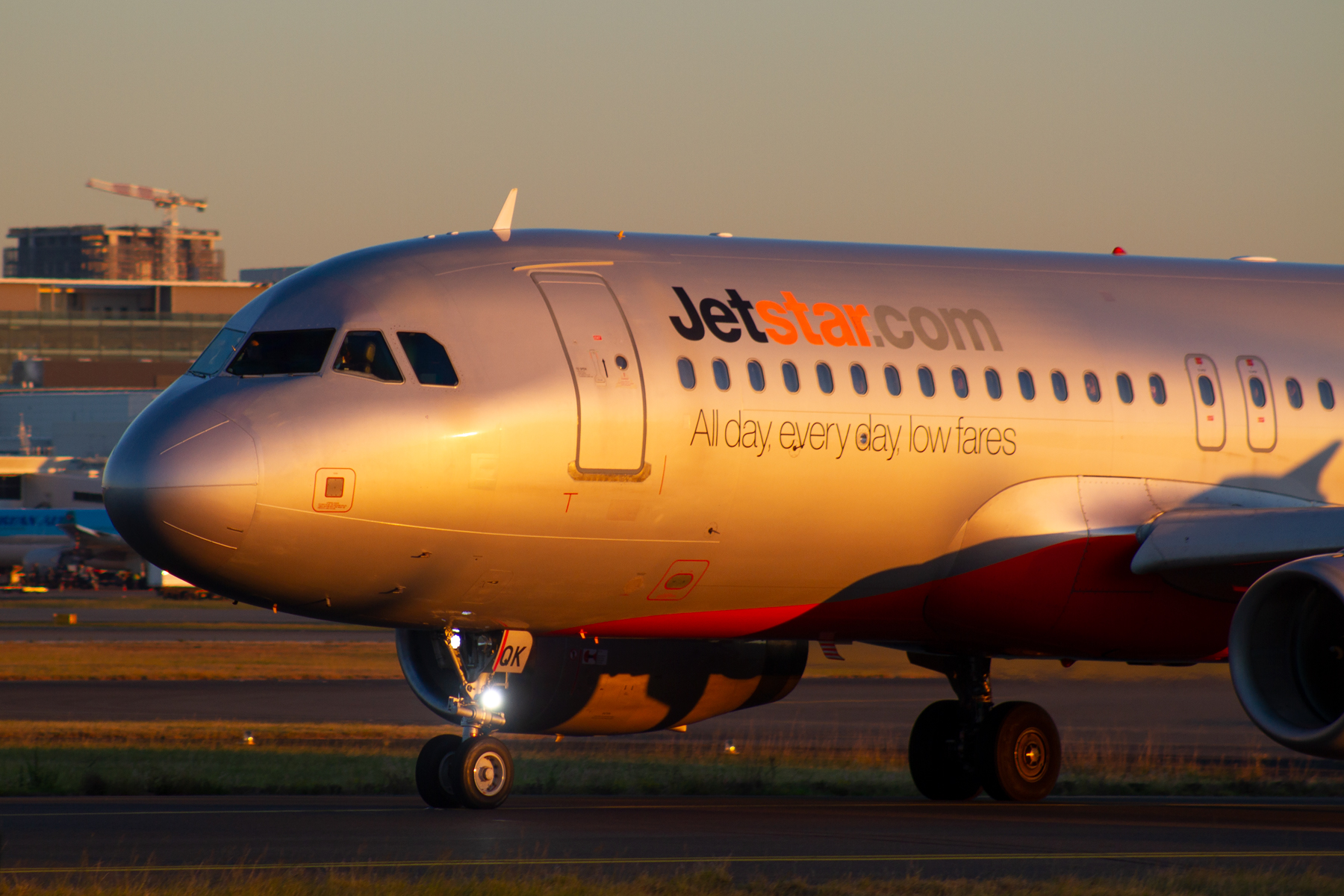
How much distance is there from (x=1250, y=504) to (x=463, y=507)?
826 cm

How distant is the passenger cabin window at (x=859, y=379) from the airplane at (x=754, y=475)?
0.08 m

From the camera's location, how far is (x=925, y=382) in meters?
17.5

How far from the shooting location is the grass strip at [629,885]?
11320 mm

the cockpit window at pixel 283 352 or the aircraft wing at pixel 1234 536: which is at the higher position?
the cockpit window at pixel 283 352

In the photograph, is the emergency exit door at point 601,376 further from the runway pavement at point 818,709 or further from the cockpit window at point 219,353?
the runway pavement at point 818,709

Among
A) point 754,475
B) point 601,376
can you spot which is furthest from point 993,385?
point 601,376

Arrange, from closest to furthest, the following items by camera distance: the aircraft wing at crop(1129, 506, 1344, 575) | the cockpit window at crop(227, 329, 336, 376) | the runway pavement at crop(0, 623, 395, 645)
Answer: the cockpit window at crop(227, 329, 336, 376) → the aircraft wing at crop(1129, 506, 1344, 575) → the runway pavement at crop(0, 623, 395, 645)

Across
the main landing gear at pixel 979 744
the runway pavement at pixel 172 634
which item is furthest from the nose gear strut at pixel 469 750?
the runway pavement at pixel 172 634

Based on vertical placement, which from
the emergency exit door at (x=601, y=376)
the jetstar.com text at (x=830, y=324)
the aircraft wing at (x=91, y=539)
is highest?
the aircraft wing at (x=91, y=539)

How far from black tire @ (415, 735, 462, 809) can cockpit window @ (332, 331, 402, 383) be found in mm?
3480

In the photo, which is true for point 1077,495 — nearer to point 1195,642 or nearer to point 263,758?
point 1195,642

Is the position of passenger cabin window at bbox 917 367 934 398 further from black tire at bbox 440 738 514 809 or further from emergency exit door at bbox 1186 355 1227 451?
A: black tire at bbox 440 738 514 809

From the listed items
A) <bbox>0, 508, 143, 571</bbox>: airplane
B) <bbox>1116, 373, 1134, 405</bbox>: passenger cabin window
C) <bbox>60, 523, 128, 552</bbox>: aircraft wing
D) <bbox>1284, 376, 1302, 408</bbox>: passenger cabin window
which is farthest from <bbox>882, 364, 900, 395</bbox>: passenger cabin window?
<bbox>0, 508, 143, 571</bbox>: airplane

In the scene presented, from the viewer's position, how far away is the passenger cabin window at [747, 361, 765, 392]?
16.6 m
